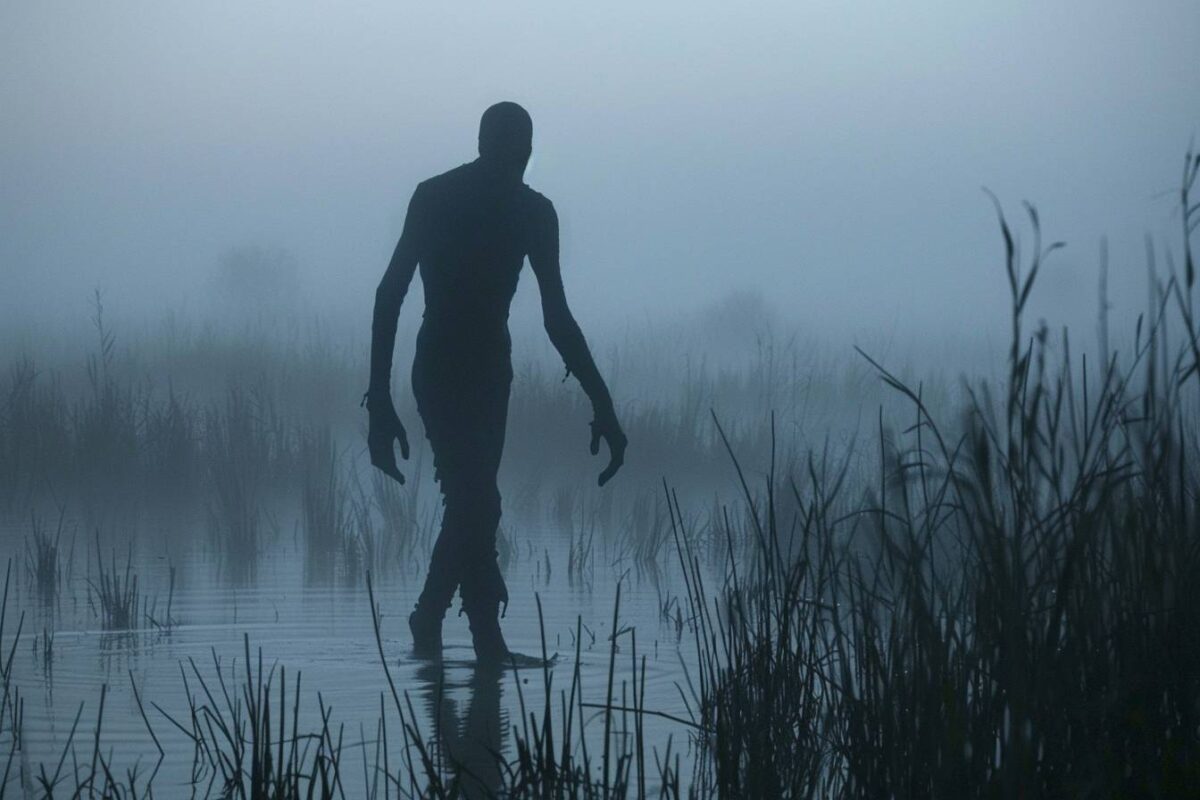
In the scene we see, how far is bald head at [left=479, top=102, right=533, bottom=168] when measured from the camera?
18.7 ft

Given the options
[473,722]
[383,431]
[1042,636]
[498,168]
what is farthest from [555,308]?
[1042,636]

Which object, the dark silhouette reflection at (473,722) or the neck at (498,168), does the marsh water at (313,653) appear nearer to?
the dark silhouette reflection at (473,722)

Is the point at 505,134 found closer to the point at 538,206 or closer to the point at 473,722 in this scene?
the point at 538,206

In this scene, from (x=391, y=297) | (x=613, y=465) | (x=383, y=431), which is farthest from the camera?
(x=391, y=297)

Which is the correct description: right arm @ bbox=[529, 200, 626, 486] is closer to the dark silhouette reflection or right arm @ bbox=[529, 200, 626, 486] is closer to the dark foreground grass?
the dark silhouette reflection

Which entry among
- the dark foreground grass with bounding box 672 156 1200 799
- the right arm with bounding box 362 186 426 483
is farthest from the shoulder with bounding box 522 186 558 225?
the dark foreground grass with bounding box 672 156 1200 799

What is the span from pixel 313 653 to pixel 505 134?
1.98m

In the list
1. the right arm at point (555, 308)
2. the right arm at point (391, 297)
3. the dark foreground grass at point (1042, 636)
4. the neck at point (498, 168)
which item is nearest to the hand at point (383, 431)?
the right arm at point (391, 297)

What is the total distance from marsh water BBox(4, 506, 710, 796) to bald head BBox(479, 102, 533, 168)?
5.77ft

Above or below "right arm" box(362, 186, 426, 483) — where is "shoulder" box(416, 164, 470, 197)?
above

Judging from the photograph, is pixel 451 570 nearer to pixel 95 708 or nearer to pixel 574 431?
pixel 95 708

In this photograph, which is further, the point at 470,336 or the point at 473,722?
the point at 470,336

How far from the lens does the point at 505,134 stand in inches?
224

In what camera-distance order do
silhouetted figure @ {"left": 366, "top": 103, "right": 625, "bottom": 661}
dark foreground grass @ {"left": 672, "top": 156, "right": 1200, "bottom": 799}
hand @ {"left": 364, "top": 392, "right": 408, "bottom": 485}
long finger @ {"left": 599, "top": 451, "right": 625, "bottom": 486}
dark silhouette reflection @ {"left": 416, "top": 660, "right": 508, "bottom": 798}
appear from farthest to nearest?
silhouetted figure @ {"left": 366, "top": 103, "right": 625, "bottom": 661} < hand @ {"left": 364, "top": 392, "right": 408, "bottom": 485} < long finger @ {"left": 599, "top": 451, "right": 625, "bottom": 486} < dark silhouette reflection @ {"left": 416, "top": 660, "right": 508, "bottom": 798} < dark foreground grass @ {"left": 672, "top": 156, "right": 1200, "bottom": 799}
